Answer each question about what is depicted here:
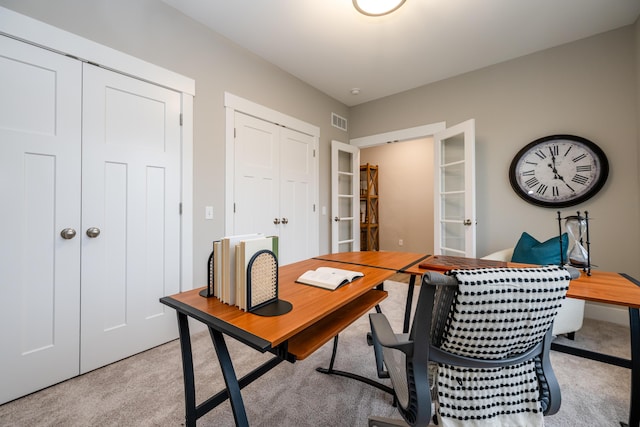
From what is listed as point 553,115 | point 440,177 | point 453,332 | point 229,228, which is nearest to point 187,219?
point 229,228

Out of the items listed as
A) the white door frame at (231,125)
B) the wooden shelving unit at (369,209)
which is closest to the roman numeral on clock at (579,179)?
the wooden shelving unit at (369,209)

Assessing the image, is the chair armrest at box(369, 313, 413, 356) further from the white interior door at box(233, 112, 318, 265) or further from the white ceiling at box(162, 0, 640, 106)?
the white ceiling at box(162, 0, 640, 106)

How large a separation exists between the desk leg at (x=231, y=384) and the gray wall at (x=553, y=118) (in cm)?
324

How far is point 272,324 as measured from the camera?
85cm

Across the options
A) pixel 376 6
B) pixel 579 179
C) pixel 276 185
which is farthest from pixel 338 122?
pixel 579 179

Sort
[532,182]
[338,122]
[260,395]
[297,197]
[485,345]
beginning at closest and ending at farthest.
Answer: [485,345], [260,395], [532,182], [297,197], [338,122]

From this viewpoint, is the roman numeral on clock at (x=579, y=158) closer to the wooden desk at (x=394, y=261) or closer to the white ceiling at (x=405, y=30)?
the white ceiling at (x=405, y=30)

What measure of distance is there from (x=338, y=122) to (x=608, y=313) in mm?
3818

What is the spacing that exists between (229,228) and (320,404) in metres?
1.74

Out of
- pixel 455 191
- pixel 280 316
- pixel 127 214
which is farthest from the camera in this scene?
pixel 455 191

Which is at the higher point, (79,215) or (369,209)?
(369,209)

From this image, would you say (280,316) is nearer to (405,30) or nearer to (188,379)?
(188,379)

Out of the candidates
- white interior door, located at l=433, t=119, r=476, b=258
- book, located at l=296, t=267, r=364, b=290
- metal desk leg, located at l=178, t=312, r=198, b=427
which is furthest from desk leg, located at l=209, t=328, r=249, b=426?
white interior door, located at l=433, t=119, r=476, b=258

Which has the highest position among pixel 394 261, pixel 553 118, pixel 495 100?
pixel 495 100
